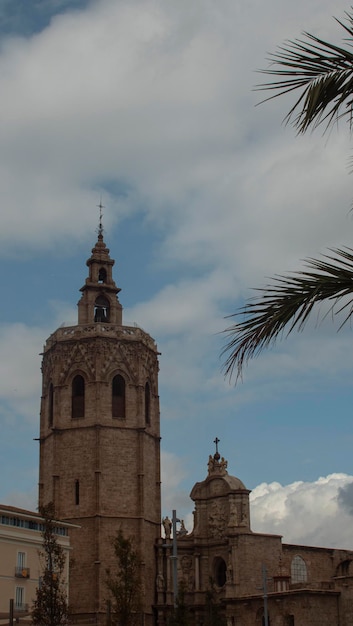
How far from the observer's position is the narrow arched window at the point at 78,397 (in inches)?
2525

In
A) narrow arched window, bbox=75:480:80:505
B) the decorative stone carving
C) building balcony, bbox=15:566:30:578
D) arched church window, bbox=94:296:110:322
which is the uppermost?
arched church window, bbox=94:296:110:322

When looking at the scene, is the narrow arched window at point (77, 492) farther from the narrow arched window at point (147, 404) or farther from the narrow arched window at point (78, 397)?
the narrow arched window at point (147, 404)

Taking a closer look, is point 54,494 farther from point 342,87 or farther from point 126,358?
point 342,87

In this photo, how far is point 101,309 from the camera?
69.8 metres

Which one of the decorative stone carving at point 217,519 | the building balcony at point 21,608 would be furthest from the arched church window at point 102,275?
the building balcony at point 21,608

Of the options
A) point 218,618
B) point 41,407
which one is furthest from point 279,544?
point 41,407

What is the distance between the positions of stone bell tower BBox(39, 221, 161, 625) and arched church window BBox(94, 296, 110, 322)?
1.50 metres

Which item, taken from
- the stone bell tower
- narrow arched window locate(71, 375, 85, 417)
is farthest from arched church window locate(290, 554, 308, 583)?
narrow arched window locate(71, 375, 85, 417)

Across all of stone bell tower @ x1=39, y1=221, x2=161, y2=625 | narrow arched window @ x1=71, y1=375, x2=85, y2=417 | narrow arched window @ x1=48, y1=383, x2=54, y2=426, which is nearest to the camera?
stone bell tower @ x1=39, y1=221, x2=161, y2=625

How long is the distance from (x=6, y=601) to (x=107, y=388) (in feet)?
65.8

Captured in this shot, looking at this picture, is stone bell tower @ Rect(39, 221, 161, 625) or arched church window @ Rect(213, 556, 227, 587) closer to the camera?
stone bell tower @ Rect(39, 221, 161, 625)

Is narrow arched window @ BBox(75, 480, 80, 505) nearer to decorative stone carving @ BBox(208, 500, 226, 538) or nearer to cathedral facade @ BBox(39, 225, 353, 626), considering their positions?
cathedral facade @ BBox(39, 225, 353, 626)

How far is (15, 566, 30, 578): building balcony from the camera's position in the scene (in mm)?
47981

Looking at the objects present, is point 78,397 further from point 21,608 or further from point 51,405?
point 21,608
